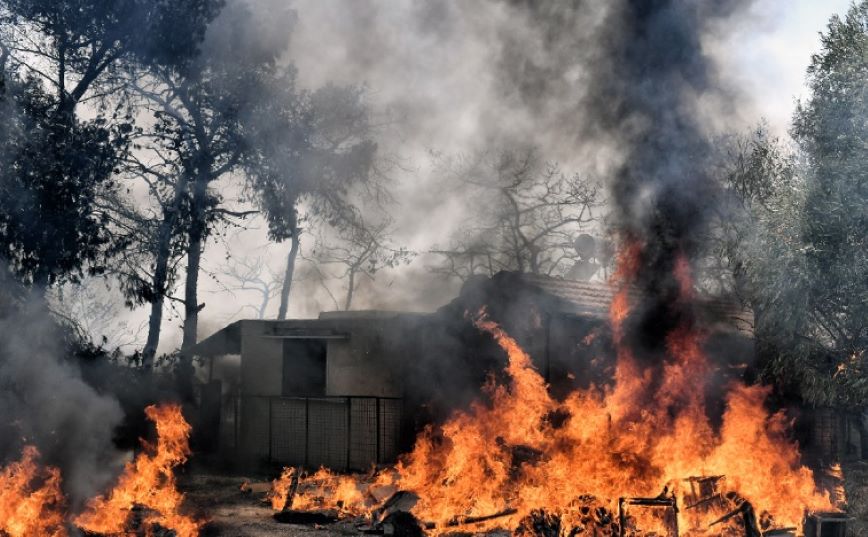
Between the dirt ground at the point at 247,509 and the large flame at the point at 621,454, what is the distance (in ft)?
3.13

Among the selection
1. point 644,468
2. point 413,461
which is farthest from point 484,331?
point 644,468

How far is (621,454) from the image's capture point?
12.4m

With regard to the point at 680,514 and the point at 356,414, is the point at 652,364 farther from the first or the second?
the point at 356,414

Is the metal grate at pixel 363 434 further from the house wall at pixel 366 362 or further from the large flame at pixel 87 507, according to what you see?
the large flame at pixel 87 507

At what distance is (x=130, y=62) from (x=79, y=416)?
36.7ft

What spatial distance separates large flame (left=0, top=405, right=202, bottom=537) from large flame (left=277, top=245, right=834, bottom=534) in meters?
2.61

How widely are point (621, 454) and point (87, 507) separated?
8026mm

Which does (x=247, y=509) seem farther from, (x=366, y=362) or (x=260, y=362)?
(x=260, y=362)

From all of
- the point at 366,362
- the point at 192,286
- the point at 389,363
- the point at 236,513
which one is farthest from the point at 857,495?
the point at 192,286

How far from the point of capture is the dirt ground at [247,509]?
1302cm

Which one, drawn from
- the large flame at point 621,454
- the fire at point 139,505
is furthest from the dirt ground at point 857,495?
the fire at point 139,505

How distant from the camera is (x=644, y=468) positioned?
1222 centimetres

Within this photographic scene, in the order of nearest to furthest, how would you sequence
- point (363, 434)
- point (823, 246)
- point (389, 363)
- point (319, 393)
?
1. point (823, 246)
2. point (363, 434)
3. point (389, 363)
4. point (319, 393)

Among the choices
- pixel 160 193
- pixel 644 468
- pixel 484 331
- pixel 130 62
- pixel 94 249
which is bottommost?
pixel 644 468
